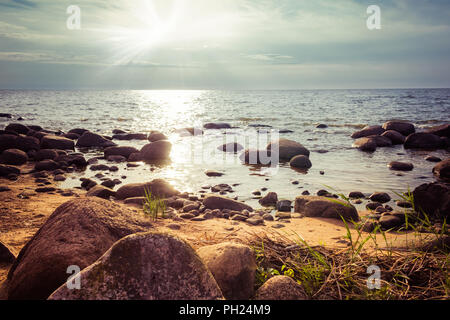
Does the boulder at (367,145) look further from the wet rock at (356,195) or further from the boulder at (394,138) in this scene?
the wet rock at (356,195)

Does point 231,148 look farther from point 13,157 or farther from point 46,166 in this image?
point 13,157

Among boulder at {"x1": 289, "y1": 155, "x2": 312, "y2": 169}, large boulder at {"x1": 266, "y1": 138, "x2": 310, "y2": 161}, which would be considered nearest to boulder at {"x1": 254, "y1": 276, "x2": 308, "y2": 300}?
boulder at {"x1": 289, "y1": 155, "x2": 312, "y2": 169}

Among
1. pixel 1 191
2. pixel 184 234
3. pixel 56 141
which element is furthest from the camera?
pixel 56 141

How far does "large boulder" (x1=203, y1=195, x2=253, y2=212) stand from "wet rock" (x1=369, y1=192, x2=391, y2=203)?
290cm

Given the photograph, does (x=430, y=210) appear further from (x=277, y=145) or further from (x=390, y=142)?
(x=390, y=142)

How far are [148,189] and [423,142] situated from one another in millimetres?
13214

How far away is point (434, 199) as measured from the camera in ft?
18.4

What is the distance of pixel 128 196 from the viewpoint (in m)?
6.96

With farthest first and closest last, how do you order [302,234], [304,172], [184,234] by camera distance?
[304,172] < [302,234] < [184,234]

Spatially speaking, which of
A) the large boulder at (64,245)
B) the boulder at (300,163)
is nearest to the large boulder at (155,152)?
the boulder at (300,163)

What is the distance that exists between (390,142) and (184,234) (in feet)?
46.3

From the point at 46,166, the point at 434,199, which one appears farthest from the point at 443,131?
the point at 46,166
